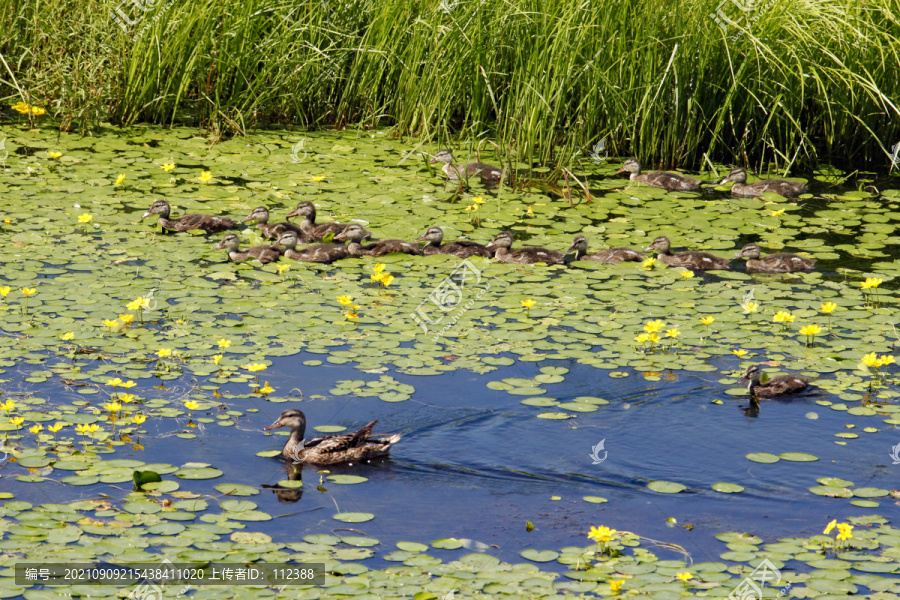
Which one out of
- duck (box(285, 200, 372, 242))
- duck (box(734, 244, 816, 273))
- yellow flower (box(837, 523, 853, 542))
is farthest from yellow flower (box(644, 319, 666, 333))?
duck (box(285, 200, 372, 242))

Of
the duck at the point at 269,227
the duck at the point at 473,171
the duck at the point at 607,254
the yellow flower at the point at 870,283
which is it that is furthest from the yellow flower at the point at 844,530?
the duck at the point at 473,171

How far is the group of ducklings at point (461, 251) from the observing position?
8.30 metres

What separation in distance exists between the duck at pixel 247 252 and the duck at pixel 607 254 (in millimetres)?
2390

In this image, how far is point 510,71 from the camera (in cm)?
1116

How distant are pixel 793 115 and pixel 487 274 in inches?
178

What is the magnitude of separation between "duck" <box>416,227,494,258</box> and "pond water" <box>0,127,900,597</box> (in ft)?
0.61

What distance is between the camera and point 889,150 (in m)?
11.1

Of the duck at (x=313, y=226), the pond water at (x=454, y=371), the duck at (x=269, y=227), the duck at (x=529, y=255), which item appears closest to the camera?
the pond water at (x=454, y=371)

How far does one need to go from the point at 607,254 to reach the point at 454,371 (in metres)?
2.51

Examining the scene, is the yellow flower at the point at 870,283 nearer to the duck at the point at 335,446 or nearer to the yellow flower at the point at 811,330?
the yellow flower at the point at 811,330

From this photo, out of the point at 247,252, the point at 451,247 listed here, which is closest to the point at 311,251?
the point at 247,252

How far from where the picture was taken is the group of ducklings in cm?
830
